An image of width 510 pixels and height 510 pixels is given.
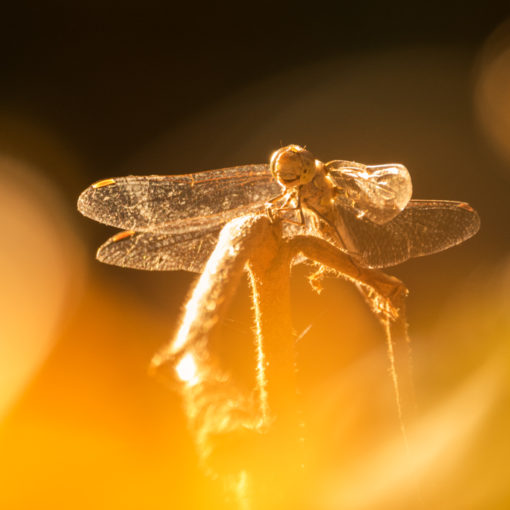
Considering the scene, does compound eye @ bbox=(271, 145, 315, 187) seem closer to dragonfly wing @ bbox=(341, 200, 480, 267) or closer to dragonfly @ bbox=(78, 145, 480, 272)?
dragonfly @ bbox=(78, 145, 480, 272)

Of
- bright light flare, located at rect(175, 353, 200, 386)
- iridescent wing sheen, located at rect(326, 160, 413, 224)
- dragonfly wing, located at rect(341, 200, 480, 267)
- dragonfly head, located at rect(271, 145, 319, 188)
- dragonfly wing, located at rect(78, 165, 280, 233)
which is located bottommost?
bright light flare, located at rect(175, 353, 200, 386)

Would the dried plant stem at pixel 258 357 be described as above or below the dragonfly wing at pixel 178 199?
below

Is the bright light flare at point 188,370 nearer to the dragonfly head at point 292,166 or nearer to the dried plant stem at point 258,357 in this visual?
the dried plant stem at point 258,357

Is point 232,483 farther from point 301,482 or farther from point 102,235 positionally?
point 102,235

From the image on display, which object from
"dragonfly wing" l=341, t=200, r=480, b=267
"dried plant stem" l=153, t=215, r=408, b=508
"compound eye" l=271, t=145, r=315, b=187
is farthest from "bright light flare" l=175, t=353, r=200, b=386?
"dragonfly wing" l=341, t=200, r=480, b=267

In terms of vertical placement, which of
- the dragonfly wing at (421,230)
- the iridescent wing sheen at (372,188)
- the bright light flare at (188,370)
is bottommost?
the bright light flare at (188,370)

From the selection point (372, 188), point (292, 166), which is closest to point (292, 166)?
point (292, 166)

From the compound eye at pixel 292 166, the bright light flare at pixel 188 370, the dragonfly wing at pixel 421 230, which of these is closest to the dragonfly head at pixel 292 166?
the compound eye at pixel 292 166
